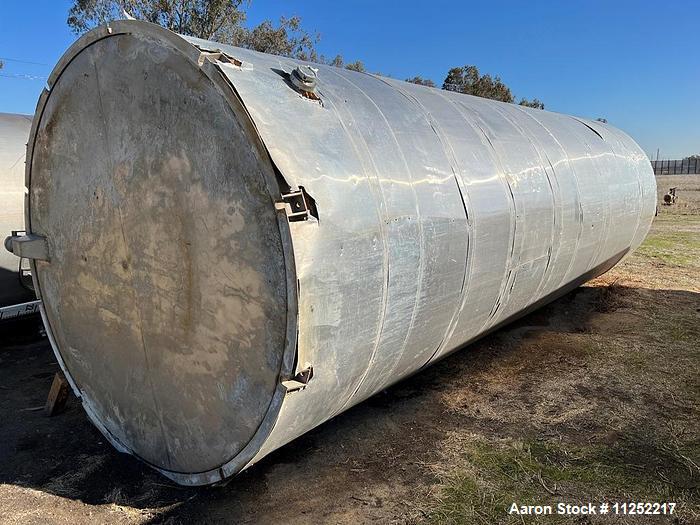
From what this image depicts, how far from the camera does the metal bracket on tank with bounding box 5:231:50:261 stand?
3.38 m

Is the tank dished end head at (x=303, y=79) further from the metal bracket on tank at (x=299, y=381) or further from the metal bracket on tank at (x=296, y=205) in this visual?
the metal bracket on tank at (x=299, y=381)

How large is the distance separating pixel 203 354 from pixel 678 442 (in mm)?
3388

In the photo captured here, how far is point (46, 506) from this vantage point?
10.2 feet

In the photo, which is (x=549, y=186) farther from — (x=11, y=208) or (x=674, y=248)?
(x=674, y=248)

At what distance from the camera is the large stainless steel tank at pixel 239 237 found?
2.37 metres

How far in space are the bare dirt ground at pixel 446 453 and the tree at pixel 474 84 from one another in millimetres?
33816

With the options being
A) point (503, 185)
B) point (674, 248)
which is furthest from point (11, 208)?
point (674, 248)

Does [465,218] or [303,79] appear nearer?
[303,79]

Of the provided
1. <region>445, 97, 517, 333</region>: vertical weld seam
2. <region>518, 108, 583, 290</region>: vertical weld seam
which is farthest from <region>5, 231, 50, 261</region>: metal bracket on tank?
<region>518, 108, 583, 290</region>: vertical weld seam

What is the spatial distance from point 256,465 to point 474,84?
3732 cm

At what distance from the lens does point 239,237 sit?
7.98 ft

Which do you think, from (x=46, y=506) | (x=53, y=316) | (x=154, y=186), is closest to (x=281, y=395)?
(x=154, y=186)

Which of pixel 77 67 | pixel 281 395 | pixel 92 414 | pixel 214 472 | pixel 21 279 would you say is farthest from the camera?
pixel 21 279

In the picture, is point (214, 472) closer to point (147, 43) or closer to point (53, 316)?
point (53, 316)
